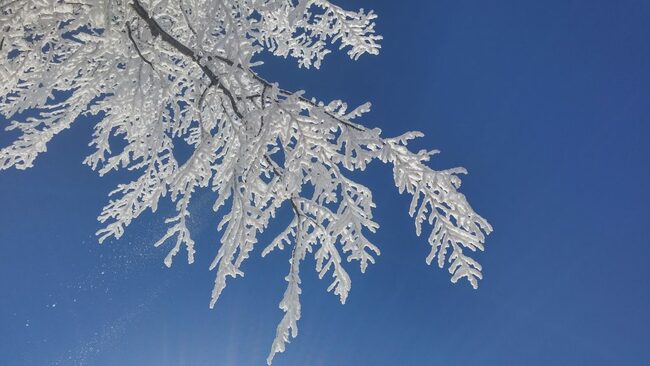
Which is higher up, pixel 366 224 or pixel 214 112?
pixel 214 112

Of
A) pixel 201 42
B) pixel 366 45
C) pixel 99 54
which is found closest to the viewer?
pixel 201 42

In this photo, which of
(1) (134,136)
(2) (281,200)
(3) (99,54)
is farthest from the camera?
(1) (134,136)

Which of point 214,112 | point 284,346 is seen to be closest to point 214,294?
point 284,346

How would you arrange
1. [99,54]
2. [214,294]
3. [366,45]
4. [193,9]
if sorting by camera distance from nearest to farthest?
1. [214,294]
2. [99,54]
3. [193,9]
4. [366,45]

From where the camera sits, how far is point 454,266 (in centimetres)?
286

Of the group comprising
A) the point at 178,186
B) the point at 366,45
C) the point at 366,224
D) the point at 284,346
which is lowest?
the point at 284,346

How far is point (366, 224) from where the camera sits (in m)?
2.89

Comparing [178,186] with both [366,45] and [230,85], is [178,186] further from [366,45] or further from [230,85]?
[366,45]

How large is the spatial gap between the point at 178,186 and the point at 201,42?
1.05m

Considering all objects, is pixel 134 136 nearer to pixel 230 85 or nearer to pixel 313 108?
pixel 230 85

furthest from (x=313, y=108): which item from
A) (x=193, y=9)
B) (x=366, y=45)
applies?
(x=366, y=45)

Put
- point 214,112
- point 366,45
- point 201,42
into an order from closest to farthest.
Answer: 1. point 201,42
2. point 214,112
3. point 366,45

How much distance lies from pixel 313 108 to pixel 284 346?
1.38 meters

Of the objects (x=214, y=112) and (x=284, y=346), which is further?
(x=214, y=112)
